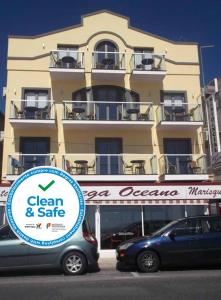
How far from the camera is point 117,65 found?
22.2 metres

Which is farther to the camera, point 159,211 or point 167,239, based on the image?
point 159,211

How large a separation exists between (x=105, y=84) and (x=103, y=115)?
228 centimetres

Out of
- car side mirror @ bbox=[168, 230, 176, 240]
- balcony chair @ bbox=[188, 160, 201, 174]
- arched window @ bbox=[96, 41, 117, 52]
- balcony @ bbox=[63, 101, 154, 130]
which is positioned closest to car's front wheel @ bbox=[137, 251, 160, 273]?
car side mirror @ bbox=[168, 230, 176, 240]

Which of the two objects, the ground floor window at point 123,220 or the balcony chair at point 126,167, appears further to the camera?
the balcony chair at point 126,167

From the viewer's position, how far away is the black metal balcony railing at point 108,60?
21.8 meters

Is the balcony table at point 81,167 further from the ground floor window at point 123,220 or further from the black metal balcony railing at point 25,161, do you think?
the ground floor window at point 123,220

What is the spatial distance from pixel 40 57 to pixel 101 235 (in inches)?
434

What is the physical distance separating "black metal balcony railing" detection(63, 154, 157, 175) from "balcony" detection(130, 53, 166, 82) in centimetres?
455

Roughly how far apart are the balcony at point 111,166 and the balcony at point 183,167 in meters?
0.63

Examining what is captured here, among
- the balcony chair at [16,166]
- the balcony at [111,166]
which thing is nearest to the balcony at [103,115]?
the balcony at [111,166]

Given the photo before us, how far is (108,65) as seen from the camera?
21.9 metres

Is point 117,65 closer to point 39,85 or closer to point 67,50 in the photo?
point 67,50

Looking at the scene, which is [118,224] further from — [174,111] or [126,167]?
[174,111]

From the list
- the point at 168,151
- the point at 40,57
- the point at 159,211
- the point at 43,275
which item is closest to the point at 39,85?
the point at 40,57
